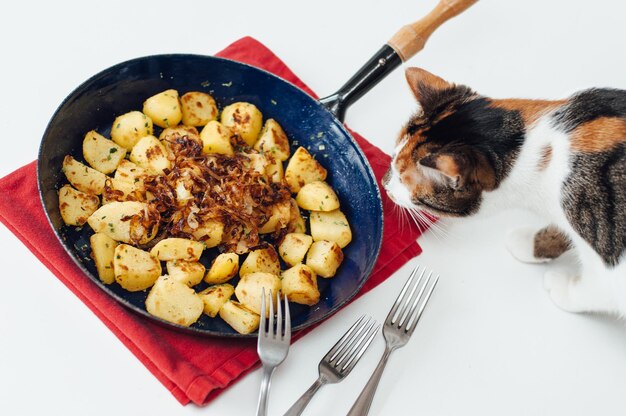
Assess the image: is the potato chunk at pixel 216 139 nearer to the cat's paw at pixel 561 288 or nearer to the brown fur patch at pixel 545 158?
the brown fur patch at pixel 545 158

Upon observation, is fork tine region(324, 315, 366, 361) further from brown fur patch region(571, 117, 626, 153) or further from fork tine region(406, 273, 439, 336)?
brown fur patch region(571, 117, 626, 153)

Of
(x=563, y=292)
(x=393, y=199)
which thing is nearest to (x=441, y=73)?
(x=393, y=199)

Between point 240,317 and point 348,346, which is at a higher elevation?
point 240,317

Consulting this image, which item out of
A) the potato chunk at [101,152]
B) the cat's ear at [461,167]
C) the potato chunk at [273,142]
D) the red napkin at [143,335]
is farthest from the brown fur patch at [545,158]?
the potato chunk at [101,152]

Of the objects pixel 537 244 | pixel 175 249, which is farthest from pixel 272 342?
pixel 537 244

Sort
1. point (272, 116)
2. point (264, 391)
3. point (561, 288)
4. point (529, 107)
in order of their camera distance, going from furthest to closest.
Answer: point (272, 116) < point (561, 288) < point (529, 107) < point (264, 391)

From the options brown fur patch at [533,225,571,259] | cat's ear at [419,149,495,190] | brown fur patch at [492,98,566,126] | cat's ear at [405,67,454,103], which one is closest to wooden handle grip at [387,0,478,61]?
cat's ear at [405,67,454,103]

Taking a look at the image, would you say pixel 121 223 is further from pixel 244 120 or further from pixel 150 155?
pixel 244 120
